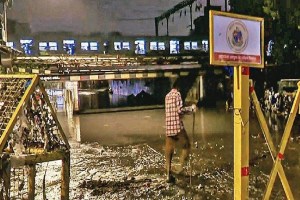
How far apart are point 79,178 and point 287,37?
1658 centimetres

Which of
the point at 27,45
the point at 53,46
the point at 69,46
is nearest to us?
the point at 27,45

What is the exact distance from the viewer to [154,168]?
980 cm

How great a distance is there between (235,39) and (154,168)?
5882mm

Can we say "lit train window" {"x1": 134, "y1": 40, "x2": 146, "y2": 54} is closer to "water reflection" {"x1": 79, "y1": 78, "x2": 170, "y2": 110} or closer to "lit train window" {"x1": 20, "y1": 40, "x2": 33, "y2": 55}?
"water reflection" {"x1": 79, "y1": 78, "x2": 170, "y2": 110}

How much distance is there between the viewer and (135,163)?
1048cm

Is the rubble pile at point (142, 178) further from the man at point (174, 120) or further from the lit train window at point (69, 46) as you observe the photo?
the lit train window at point (69, 46)

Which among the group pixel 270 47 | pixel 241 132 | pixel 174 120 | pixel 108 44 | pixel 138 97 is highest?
pixel 108 44

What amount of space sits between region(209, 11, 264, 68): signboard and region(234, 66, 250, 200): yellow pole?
17 centimetres

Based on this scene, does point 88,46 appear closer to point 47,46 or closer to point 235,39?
point 47,46

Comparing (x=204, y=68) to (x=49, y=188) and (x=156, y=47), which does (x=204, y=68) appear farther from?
(x=49, y=188)

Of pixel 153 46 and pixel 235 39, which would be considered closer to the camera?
pixel 235 39

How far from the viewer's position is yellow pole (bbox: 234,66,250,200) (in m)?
4.61

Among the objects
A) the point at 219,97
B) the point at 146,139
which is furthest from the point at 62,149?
the point at 219,97

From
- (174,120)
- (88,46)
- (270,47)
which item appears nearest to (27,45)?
(88,46)
